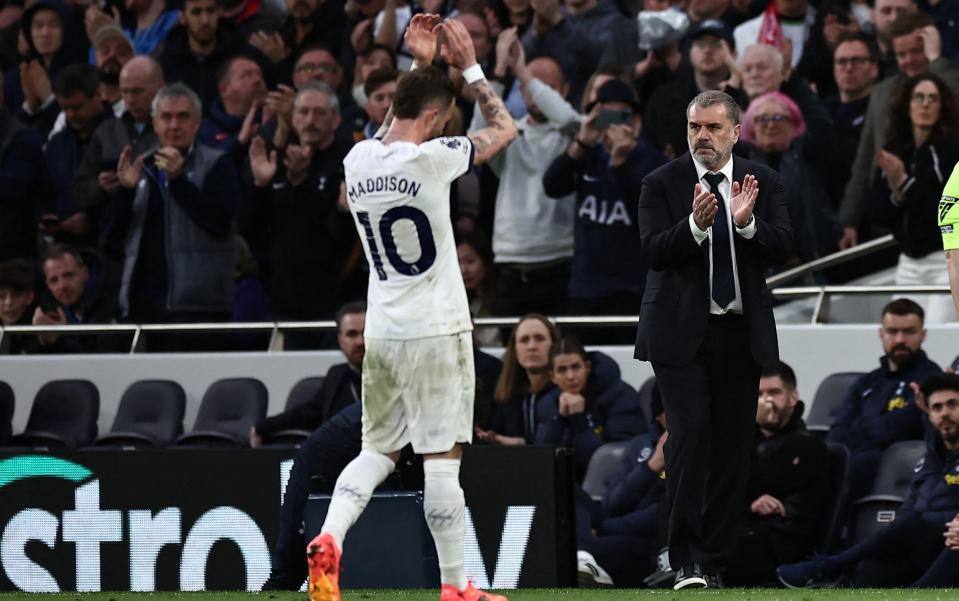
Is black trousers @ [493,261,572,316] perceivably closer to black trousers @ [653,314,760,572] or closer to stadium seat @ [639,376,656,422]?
stadium seat @ [639,376,656,422]

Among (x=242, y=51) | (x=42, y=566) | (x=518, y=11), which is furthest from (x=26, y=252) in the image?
(x=42, y=566)

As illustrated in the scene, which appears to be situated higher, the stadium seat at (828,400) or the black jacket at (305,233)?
the black jacket at (305,233)

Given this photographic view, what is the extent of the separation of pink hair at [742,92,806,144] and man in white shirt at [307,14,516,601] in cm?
544

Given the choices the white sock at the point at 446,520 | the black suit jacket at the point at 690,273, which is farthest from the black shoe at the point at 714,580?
the white sock at the point at 446,520

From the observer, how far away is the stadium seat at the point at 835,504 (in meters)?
10.2

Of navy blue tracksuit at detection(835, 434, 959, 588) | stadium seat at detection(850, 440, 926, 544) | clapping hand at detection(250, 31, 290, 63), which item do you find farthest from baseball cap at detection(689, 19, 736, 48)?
navy blue tracksuit at detection(835, 434, 959, 588)

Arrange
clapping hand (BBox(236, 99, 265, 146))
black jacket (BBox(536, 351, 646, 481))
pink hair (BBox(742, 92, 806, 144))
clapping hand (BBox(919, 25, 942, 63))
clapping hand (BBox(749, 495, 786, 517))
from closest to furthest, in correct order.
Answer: clapping hand (BBox(749, 495, 786, 517)), black jacket (BBox(536, 351, 646, 481)), clapping hand (BBox(919, 25, 942, 63)), pink hair (BBox(742, 92, 806, 144)), clapping hand (BBox(236, 99, 265, 146))

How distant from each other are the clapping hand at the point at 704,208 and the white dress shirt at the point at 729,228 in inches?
1.6

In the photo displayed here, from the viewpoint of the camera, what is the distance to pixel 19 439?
520 inches

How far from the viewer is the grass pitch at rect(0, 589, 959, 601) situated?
293 inches

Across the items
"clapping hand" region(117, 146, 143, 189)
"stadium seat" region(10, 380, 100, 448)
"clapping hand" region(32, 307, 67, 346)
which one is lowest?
"stadium seat" region(10, 380, 100, 448)

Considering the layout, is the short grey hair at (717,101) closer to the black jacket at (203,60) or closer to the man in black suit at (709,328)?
the man in black suit at (709,328)

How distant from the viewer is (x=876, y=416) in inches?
427

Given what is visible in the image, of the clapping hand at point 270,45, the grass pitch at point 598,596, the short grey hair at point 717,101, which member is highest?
the clapping hand at point 270,45
